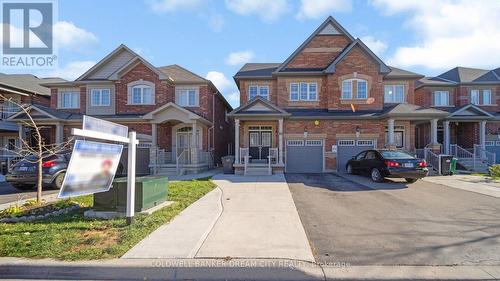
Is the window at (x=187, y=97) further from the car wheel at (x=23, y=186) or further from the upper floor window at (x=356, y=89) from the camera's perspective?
the car wheel at (x=23, y=186)

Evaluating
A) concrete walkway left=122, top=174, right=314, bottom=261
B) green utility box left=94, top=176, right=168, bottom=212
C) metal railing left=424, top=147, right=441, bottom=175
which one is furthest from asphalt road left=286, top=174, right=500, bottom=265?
metal railing left=424, top=147, right=441, bottom=175

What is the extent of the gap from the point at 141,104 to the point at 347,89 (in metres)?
14.4

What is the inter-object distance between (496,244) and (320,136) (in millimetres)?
14235

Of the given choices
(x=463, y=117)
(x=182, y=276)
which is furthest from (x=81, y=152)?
(x=463, y=117)

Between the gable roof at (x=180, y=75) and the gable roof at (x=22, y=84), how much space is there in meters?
9.72

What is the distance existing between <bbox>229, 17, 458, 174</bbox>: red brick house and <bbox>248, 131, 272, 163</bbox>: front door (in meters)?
0.07

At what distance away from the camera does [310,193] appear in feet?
36.1

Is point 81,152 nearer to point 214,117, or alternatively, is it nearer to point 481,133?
point 214,117

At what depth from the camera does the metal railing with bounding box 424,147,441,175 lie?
56.9 ft

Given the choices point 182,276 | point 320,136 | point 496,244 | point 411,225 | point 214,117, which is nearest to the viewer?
point 182,276

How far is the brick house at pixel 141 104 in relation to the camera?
20297mm

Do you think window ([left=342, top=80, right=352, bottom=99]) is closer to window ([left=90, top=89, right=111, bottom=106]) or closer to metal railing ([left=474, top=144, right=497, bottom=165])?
metal railing ([left=474, top=144, right=497, bottom=165])

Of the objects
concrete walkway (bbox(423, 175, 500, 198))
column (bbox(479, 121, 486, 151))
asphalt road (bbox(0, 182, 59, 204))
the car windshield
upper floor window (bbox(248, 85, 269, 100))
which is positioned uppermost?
upper floor window (bbox(248, 85, 269, 100))

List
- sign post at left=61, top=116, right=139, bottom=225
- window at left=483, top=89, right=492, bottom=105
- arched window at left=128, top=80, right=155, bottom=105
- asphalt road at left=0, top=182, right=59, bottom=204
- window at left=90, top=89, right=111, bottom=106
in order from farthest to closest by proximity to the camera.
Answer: window at left=483, top=89, right=492, bottom=105 < window at left=90, top=89, right=111, bottom=106 < arched window at left=128, top=80, right=155, bottom=105 < asphalt road at left=0, top=182, right=59, bottom=204 < sign post at left=61, top=116, right=139, bottom=225
